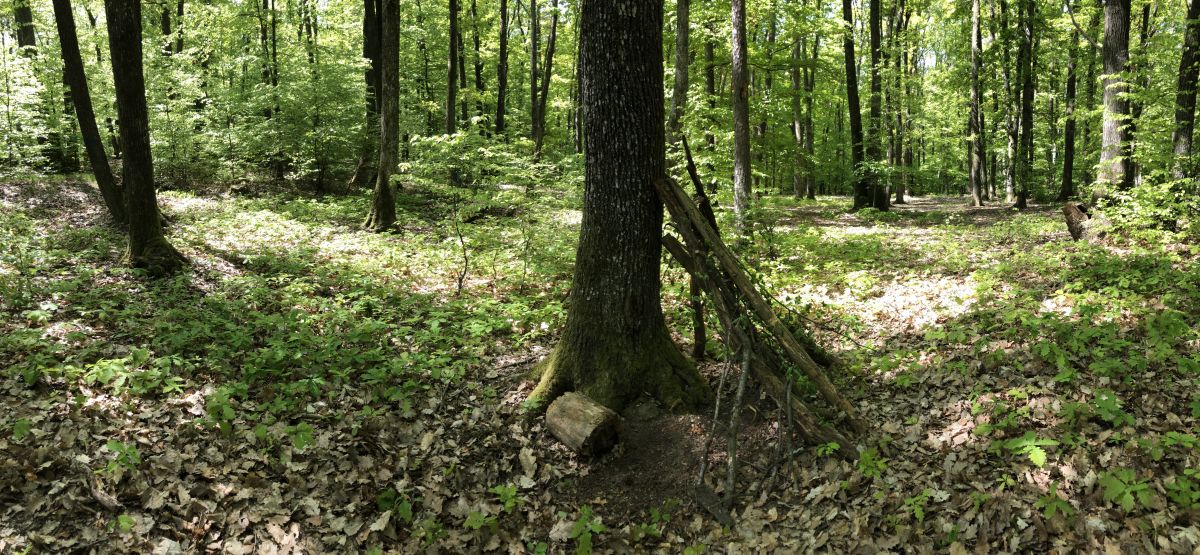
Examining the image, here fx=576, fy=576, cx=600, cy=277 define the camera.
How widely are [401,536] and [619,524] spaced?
1568mm

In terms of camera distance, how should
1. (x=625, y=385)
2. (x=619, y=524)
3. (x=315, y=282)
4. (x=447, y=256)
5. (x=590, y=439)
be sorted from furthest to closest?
(x=447, y=256) → (x=315, y=282) → (x=625, y=385) → (x=590, y=439) → (x=619, y=524)

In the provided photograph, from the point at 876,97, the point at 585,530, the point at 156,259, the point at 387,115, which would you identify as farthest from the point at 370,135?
the point at 876,97

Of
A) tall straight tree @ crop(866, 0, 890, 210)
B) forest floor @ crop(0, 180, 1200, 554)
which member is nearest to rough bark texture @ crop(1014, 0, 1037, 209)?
tall straight tree @ crop(866, 0, 890, 210)

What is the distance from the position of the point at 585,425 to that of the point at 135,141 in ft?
24.7

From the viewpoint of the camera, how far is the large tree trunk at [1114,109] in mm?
9297

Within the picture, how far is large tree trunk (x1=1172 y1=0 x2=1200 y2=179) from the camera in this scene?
875 cm

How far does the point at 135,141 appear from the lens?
7812 mm

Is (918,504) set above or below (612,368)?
below

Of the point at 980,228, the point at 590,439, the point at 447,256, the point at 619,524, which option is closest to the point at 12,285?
the point at 447,256

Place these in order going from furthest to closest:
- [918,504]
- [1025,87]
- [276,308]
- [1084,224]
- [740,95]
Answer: [1025,87] → [740,95] → [1084,224] → [276,308] → [918,504]

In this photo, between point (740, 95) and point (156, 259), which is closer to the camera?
point (156, 259)

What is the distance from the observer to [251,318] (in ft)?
22.9

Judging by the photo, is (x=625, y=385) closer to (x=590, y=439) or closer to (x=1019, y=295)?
(x=590, y=439)

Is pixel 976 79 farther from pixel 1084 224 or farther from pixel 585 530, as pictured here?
pixel 585 530
